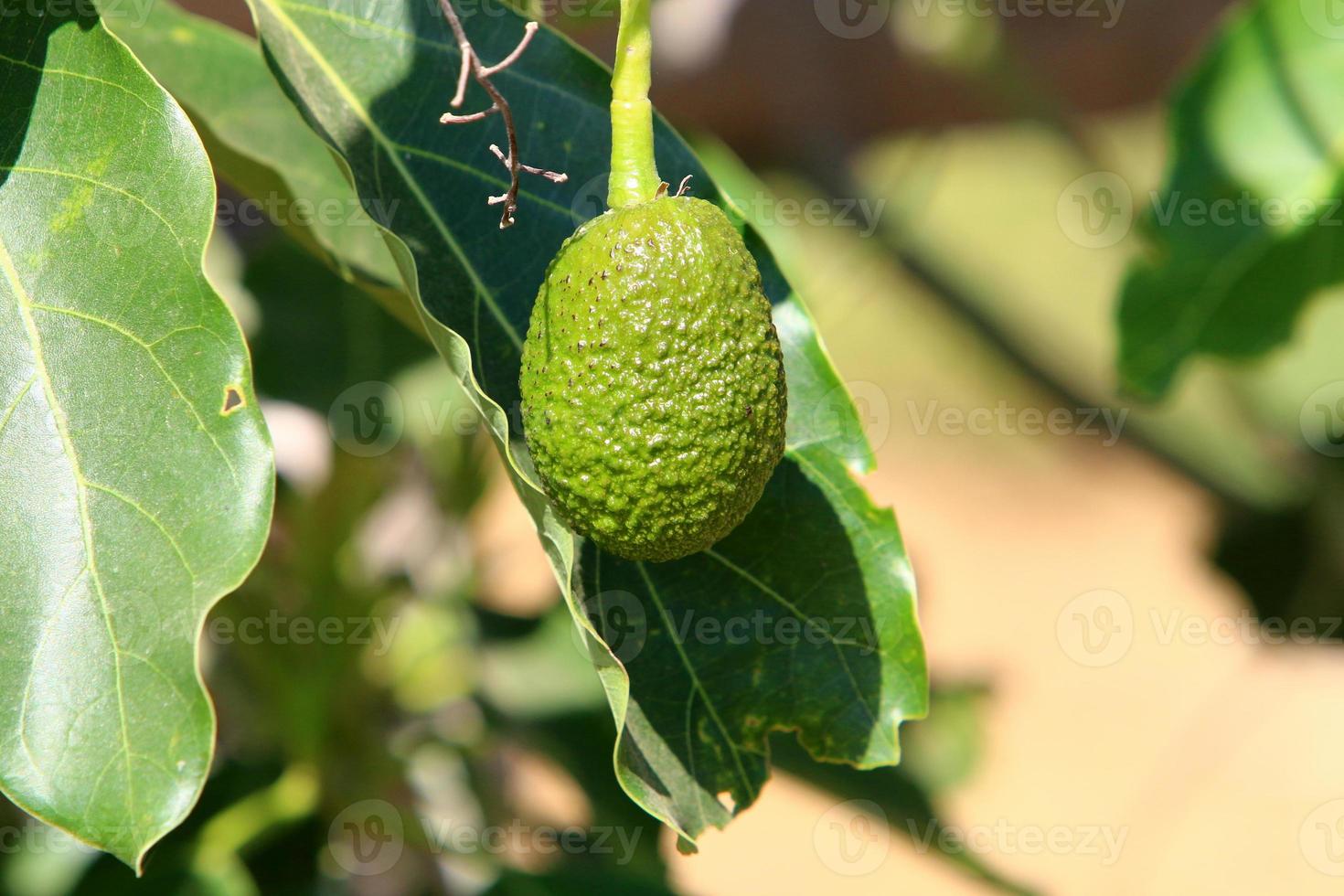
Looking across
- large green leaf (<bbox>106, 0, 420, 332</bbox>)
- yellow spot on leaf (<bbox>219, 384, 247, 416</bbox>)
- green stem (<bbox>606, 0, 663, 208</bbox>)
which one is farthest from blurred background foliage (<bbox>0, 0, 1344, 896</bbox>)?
yellow spot on leaf (<bbox>219, 384, 247, 416</bbox>)

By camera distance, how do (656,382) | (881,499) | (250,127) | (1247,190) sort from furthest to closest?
(881,499) → (1247,190) → (250,127) → (656,382)

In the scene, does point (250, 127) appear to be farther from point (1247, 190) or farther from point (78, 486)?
point (1247, 190)

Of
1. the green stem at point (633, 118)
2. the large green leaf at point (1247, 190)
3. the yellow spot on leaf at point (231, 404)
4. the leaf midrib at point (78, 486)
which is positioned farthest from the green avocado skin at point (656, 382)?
the large green leaf at point (1247, 190)

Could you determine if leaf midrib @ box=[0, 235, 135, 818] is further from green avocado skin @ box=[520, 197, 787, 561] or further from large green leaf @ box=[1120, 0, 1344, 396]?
large green leaf @ box=[1120, 0, 1344, 396]

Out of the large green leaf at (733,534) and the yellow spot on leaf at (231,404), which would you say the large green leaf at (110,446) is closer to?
the yellow spot on leaf at (231,404)

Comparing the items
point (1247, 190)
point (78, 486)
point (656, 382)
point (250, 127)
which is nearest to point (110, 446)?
point (78, 486)

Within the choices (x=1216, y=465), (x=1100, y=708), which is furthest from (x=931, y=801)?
(x=1100, y=708)

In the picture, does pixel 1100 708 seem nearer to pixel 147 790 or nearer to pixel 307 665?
pixel 307 665
